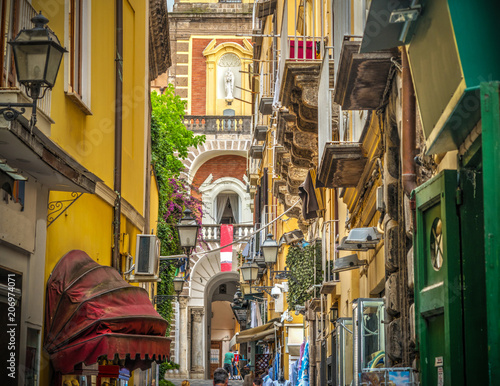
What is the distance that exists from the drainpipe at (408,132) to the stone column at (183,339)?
3434 centimetres

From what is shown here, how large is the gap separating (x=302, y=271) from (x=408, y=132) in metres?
11.2

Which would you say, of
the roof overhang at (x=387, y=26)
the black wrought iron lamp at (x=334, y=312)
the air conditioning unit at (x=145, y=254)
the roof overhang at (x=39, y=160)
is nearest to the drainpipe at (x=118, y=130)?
the air conditioning unit at (x=145, y=254)

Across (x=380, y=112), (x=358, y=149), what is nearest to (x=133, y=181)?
(x=358, y=149)

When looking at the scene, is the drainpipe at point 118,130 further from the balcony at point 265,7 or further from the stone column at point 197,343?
the stone column at point 197,343

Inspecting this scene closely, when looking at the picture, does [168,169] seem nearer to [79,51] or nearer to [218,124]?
[79,51]

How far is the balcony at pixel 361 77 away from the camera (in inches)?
304

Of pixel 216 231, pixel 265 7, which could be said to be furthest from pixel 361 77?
pixel 216 231

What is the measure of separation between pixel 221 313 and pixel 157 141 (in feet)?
121

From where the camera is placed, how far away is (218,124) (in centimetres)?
4241

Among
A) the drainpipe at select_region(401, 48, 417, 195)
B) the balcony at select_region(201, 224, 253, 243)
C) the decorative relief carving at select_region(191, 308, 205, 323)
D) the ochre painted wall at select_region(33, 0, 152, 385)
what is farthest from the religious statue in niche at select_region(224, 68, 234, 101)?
the drainpipe at select_region(401, 48, 417, 195)

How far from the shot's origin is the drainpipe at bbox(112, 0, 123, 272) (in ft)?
42.2

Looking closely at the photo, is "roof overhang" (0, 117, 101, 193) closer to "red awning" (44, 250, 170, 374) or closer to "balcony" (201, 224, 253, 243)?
"red awning" (44, 250, 170, 374)

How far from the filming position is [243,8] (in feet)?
146

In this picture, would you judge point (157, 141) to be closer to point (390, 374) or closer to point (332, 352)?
point (332, 352)
